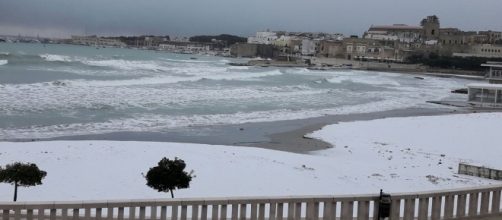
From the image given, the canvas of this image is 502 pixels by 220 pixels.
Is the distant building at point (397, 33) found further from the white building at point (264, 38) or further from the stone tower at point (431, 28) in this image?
the white building at point (264, 38)

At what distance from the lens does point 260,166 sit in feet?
44.1

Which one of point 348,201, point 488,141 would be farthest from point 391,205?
point 488,141

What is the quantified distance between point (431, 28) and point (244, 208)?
141815 millimetres

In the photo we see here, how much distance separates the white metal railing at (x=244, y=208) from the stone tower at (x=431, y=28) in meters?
134

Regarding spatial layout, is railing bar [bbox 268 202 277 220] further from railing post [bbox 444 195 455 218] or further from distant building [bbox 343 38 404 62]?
distant building [bbox 343 38 404 62]

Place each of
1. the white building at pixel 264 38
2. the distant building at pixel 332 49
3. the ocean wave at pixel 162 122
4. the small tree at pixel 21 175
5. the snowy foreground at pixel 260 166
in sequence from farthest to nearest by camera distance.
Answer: the white building at pixel 264 38 → the distant building at pixel 332 49 → the ocean wave at pixel 162 122 → the snowy foreground at pixel 260 166 → the small tree at pixel 21 175

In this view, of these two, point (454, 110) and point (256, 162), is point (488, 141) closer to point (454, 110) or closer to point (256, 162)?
point (256, 162)

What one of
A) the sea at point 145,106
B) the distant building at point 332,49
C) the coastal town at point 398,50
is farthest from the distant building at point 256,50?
the sea at point 145,106

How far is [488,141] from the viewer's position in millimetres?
18766

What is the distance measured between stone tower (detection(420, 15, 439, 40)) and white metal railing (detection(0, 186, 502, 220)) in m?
134

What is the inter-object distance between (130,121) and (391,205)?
17354mm

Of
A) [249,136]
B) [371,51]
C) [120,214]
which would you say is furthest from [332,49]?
[120,214]

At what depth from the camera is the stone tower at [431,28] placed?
138125mm

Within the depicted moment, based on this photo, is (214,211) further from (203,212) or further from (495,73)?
(495,73)
